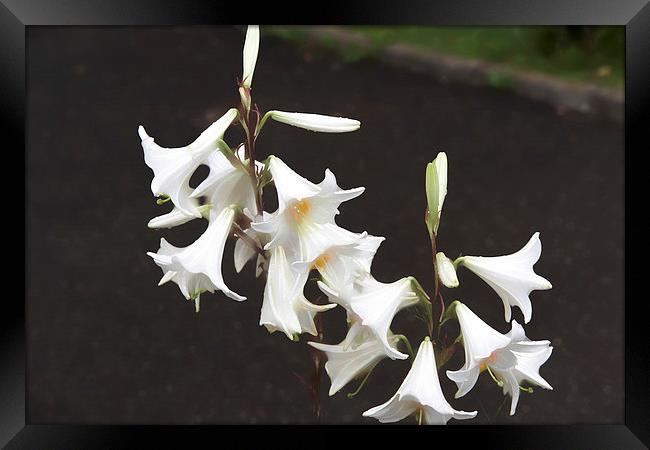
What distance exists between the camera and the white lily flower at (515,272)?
4.13 feet

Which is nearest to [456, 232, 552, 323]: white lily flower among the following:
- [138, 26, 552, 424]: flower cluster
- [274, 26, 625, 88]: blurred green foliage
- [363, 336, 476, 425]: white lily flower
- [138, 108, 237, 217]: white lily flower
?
[138, 26, 552, 424]: flower cluster

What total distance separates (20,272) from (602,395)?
263cm

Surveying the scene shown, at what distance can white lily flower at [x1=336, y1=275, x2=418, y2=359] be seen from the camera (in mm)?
1196

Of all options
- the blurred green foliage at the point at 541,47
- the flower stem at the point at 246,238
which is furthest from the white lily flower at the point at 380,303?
the blurred green foliage at the point at 541,47

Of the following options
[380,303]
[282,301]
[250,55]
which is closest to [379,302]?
[380,303]

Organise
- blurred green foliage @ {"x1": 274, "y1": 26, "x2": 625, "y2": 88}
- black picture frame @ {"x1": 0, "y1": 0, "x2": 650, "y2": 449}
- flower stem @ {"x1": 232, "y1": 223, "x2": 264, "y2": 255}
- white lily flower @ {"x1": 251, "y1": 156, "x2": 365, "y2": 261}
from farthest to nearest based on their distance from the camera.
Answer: blurred green foliage @ {"x1": 274, "y1": 26, "x2": 625, "y2": 88} → black picture frame @ {"x1": 0, "y1": 0, "x2": 650, "y2": 449} → flower stem @ {"x1": 232, "y1": 223, "x2": 264, "y2": 255} → white lily flower @ {"x1": 251, "y1": 156, "x2": 365, "y2": 261}

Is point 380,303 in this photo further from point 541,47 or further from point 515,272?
point 541,47

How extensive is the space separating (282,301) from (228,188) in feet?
0.56

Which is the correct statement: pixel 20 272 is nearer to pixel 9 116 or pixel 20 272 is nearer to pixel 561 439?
pixel 9 116

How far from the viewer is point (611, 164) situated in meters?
4.95

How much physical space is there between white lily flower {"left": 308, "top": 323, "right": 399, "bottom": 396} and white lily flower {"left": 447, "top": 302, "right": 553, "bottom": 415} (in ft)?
0.43

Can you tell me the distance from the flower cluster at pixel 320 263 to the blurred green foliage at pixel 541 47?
13.6 ft

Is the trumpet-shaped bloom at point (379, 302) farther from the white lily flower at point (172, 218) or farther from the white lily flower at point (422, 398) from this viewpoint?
the white lily flower at point (172, 218)

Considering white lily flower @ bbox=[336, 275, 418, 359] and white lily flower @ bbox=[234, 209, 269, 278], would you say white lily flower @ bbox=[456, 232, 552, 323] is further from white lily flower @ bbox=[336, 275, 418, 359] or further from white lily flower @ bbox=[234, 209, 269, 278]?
white lily flower @ bbox=[234, 209, 269, 278]
